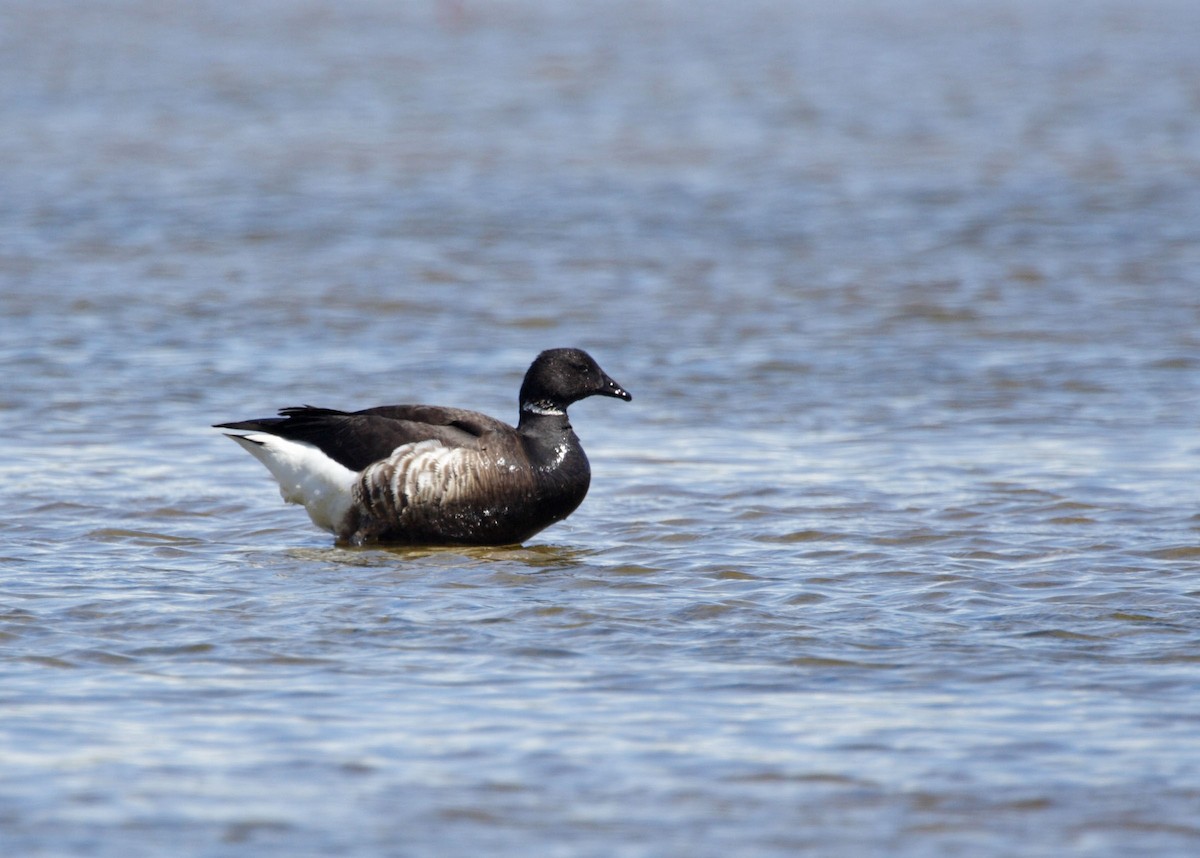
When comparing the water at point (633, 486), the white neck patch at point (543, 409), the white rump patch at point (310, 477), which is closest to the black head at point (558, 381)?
the white neck patch at point (543, 409)

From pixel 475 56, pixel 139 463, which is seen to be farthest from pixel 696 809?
pixel 475 56

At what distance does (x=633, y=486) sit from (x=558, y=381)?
931mm

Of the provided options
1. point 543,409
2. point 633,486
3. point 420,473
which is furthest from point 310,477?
Result: point 633,486

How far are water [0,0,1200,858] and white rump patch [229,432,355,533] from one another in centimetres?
19

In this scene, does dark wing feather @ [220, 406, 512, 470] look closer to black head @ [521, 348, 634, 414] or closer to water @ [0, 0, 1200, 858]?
black head @ [521, 348, 634, 414]

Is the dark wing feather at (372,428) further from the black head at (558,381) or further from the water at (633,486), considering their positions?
the water at (633,486)

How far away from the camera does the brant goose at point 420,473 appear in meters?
8.88

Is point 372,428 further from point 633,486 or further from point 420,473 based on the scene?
point 633,486

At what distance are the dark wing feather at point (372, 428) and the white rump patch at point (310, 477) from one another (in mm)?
52

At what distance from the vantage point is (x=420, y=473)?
29.1 ft

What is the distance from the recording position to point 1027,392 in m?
12.2

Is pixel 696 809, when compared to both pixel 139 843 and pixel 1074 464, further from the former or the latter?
pixel 1074 464

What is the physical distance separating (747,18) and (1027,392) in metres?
36.7

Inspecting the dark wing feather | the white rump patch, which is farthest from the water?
the dark wing feather
